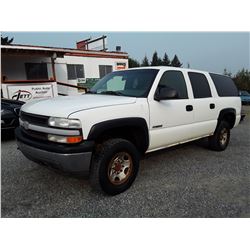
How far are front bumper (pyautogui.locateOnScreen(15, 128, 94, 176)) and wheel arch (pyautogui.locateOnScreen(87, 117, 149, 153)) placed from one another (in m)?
0.18

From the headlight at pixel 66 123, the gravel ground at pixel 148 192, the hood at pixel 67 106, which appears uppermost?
the hood at pixel 67 106

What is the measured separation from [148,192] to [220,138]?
2.82 metres

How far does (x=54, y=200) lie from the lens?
3.15m

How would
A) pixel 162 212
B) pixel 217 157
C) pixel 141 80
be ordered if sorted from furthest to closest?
1. pixel 217 157
2. pixel 141 80
3. pixel 162 212

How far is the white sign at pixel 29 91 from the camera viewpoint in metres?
11.2

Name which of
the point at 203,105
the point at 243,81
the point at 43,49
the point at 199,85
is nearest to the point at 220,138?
the point at 203,105

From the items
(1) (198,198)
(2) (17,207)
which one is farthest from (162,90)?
(2) (17,207)

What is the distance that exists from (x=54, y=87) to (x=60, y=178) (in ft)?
31.7

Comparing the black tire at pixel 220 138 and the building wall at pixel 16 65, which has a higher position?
the building wall at pixel 16 65

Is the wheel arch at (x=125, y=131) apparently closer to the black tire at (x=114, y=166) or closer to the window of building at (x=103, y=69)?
the black tire at (x=114, y=166)

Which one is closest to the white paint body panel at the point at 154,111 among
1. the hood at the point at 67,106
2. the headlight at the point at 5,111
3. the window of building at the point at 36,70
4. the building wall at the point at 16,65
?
the hood at the point at 67,106

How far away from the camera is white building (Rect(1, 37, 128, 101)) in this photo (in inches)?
456

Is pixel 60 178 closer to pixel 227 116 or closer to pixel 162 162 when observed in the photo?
pixel 162 162

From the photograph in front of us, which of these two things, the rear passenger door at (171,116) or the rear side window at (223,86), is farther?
the rear side window at (223,86)
